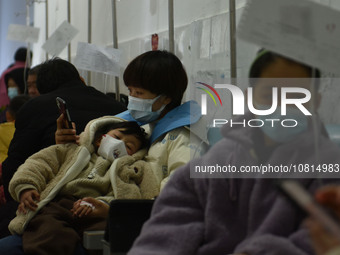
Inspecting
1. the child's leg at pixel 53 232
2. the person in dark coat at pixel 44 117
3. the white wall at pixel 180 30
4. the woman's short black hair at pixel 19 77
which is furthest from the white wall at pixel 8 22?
the child's leg at pixel 53 232

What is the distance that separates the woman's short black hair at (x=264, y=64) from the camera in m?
1.01

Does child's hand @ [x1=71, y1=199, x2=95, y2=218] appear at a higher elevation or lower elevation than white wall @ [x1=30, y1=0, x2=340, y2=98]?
lower

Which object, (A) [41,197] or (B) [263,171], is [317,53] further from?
(A) [41,197]

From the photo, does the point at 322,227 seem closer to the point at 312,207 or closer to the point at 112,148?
the point at 312,207

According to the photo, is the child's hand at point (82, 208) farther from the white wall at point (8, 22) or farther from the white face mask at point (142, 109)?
the white wall at point (8, 22)

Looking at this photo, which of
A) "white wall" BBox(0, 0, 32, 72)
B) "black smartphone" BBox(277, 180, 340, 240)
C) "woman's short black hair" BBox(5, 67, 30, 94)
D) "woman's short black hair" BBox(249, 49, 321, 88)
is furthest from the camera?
"white wall" BBox(0, 0, 32, 72)

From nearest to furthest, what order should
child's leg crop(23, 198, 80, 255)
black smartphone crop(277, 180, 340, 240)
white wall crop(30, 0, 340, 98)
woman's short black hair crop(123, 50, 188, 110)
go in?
black smartphone crop(277, 180, 340, 240) < child's leg crop(23, 198, 80, 255) < woman's short black hair crop(123, 50, 188, 110) < white wall crop(30, 0, 340, 98)

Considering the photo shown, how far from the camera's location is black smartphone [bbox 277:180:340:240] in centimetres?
76

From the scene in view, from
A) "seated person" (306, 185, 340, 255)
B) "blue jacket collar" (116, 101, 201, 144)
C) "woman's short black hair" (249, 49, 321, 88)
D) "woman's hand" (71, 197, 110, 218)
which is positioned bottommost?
"woman's hand" (71, 197, 110, 218)

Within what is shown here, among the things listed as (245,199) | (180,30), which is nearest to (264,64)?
(245,199)

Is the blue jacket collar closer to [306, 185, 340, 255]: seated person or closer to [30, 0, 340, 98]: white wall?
[30, 0, 340, 98]: white wall

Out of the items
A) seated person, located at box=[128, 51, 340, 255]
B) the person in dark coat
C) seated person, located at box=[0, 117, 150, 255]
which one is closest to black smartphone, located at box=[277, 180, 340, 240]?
seated person, located at box=[128, 51, 340, 255]

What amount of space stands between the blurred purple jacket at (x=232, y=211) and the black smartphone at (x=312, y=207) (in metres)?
0.18

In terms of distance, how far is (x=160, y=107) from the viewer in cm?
215
